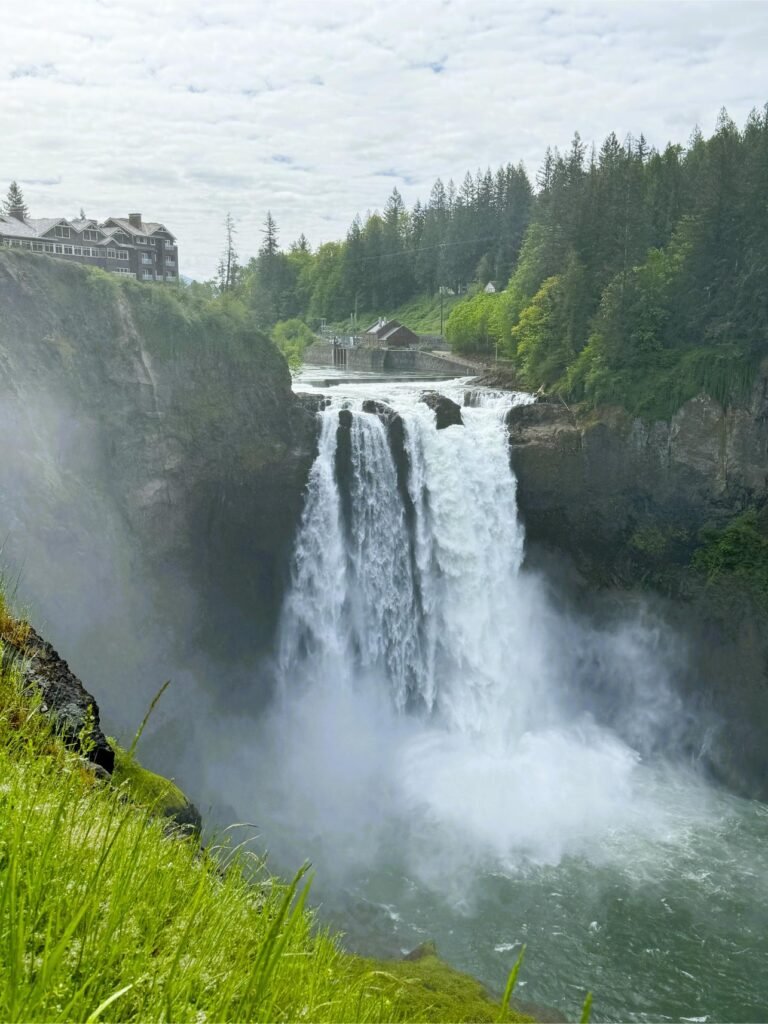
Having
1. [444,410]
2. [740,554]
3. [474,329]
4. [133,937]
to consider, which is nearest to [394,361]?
[474,329]

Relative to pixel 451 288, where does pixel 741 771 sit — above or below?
below

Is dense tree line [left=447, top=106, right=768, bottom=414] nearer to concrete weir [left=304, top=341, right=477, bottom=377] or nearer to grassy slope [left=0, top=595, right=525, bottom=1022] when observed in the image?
concrete weir [left=304, top=341, right=477, bottom=377]

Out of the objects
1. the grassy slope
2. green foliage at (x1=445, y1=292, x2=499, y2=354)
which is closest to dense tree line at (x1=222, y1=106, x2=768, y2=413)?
green foliage at (x1=445, y1=292, x2=499, y2=354)

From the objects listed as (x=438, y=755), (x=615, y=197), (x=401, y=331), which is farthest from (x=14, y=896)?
(x=401, y=331)

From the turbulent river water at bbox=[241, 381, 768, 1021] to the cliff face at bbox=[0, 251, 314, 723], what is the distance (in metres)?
1.98

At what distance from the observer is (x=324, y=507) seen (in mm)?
30844

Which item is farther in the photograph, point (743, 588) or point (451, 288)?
point (451, 288)

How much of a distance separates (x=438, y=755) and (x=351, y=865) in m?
6.35

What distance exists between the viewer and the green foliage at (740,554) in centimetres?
3106

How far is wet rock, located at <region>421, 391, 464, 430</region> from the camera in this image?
1237 inches

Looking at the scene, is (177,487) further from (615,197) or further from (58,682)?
(615,197)

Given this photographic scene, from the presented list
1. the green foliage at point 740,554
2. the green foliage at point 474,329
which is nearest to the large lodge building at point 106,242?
the green foliage at point 474,329

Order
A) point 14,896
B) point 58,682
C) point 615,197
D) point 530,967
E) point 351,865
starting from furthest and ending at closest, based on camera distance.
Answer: point 615,197 → point 351,865 → point 530,967 → point 58,682 → point 14,896

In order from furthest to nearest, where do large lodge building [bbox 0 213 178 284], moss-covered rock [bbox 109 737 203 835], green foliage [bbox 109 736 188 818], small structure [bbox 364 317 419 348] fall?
small structure [bbox 364 317 419 348]
large lodge building [bbox 0 213 178 284]
moss-covered rock [bbox 109 737 203 835]
green foliage [bbox 109 736 188 818]
